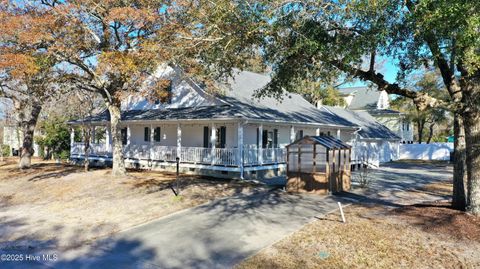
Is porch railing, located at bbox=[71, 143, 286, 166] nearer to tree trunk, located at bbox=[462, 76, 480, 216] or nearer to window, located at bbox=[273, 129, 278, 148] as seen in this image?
window, located at bbox=[273, 129, 278, 148]

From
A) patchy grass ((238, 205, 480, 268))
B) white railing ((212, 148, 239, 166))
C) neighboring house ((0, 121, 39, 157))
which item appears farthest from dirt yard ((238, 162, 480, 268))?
neighboring house ((0, 121, 39, 157))

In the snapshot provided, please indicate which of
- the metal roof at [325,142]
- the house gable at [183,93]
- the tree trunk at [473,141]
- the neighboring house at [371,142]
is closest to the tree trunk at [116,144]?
the house gable at [183,93]

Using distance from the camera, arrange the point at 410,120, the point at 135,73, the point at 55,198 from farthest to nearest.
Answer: the point at 410,120
the point at 135,73
the point at 55,198

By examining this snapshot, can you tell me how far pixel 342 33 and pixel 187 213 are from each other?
707 cm

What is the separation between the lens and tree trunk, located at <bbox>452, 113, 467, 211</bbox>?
1064 cm

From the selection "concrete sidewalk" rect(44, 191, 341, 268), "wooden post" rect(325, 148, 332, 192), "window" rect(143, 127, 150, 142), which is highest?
"window" rect(143, 127, 150, 142)

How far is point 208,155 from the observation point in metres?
20.0

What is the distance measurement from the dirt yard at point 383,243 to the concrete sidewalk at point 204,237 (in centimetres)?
62

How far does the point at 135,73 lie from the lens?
16.2 metres

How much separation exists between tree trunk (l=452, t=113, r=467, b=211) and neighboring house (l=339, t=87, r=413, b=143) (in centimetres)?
3273

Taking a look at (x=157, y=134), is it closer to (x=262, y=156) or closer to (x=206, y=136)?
(x=206, y=136)

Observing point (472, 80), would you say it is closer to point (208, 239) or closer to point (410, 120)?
point (208, 239)

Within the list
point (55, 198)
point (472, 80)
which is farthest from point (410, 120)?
point (55, 198)

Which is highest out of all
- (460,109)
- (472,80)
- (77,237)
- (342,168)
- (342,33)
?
(342,33)
